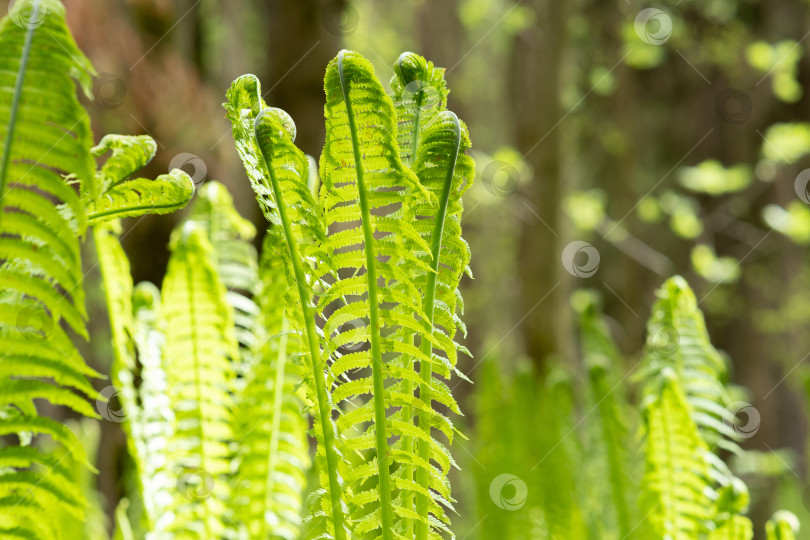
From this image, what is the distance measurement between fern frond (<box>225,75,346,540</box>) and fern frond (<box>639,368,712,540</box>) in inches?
15.3

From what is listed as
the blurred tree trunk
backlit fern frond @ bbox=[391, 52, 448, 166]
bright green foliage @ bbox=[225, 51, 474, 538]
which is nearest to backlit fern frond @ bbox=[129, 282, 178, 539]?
bright green foliage @ bbox=[225, 51, 474, 538]

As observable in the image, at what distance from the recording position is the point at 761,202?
4.27 m

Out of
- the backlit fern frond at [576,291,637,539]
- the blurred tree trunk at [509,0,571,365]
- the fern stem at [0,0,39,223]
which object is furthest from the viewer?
the blurred tree trunk at [509,0,571,365]

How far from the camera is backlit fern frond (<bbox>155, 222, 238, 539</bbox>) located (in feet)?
2.18

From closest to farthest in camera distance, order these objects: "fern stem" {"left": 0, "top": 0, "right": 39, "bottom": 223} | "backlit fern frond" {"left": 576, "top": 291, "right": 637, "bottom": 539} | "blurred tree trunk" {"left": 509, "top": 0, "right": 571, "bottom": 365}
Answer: "fern stem" {"left": 0, "top": 0, "right": 39, "bottom": 223}, "backlit fern frond" {"left": 576, "top": 291, "right": 637, "bottom": 539}, "blurred tree trunk" {"left": 509, "top": 0, "right": 571, "bottom": 365}

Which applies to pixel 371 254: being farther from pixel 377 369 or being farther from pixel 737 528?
pixel 737 528

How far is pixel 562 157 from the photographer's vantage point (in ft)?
7.70

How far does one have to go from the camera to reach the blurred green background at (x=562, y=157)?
170 cm

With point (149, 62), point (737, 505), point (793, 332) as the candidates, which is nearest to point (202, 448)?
point (737, 505)

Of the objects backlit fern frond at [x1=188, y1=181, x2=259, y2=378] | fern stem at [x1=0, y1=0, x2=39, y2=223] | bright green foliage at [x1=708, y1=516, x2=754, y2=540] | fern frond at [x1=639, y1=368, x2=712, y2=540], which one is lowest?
bright green foliage at [x1=708, y1=516, x2=754, y2=540]

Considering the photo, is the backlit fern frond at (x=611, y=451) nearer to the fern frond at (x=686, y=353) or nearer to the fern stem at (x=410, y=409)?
the fern frond at (x=686, y=353)

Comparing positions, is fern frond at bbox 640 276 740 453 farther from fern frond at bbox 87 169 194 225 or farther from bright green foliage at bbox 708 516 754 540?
fern frond at bbox 87 169 194 225

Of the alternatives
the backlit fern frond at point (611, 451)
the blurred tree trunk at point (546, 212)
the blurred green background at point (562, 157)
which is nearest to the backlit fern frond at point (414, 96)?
the blurred green background at point (562, 157)

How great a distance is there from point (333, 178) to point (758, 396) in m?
4.68
